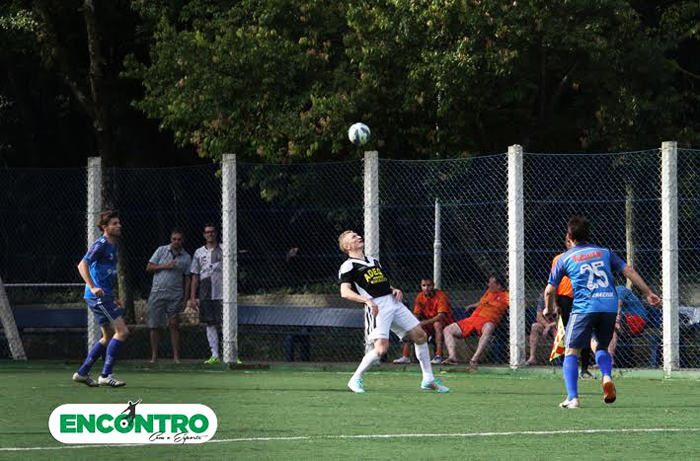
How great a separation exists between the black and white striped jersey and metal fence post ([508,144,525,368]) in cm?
372

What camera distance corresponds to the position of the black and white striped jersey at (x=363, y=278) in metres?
→ 14.9

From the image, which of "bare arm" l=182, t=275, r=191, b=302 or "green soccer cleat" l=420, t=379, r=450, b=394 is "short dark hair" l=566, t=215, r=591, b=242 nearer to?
"green soccer cleat" l=420, t=379, r=450, b=394

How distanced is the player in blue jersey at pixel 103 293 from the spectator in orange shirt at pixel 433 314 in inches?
190

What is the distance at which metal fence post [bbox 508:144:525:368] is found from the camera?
18.3 metres

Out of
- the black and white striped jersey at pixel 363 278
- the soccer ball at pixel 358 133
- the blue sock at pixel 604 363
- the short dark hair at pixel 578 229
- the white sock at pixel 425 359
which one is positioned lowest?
the white sock at pixel 425 359

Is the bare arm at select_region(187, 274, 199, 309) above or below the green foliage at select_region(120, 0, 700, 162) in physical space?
below

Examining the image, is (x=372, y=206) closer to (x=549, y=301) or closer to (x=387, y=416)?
(x=549, y=301)

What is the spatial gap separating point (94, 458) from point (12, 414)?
11.4 ft

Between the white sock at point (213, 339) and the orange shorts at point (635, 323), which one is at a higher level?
the orange shorts at point (635, 323)

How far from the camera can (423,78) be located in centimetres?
2425

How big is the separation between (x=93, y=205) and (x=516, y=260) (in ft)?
20.0

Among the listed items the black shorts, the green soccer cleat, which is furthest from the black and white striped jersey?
the black shorts

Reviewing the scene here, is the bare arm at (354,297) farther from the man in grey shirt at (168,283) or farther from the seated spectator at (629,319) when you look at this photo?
the man in grey shirt at (168,283)

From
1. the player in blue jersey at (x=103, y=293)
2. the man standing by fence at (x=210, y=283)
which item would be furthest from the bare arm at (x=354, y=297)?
the man standing by fence at (x=210, y=283)
